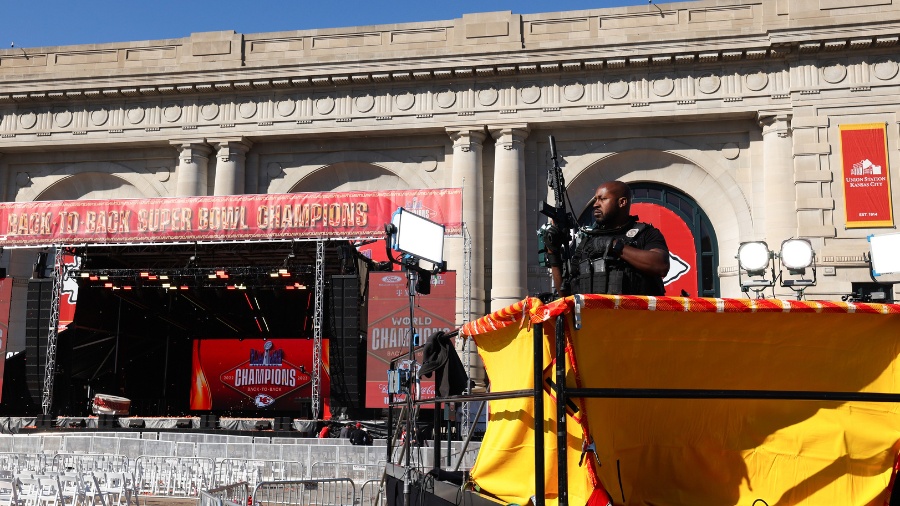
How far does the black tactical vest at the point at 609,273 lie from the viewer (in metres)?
5.57

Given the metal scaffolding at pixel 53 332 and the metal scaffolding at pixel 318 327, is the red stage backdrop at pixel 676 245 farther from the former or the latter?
the metal scaffolding at pixel 53 332

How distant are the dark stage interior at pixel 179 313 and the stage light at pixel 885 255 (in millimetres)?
16617

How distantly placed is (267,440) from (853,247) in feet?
64.1

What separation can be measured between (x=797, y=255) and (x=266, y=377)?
79.1 feet

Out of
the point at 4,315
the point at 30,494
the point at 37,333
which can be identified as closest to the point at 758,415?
the point at 30,494

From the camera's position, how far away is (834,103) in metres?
29.6

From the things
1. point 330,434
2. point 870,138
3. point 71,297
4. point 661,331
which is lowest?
point 330,434

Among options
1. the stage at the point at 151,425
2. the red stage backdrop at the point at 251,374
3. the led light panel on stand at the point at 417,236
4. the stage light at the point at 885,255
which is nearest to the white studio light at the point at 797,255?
the stage light at the point at 885,255

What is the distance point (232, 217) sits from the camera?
28.1 m

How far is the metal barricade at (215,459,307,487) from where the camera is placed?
1508 cm

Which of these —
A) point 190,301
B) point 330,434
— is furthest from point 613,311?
point 190,301

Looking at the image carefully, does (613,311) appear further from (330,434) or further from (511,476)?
(330,434)

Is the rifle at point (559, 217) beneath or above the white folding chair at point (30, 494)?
above

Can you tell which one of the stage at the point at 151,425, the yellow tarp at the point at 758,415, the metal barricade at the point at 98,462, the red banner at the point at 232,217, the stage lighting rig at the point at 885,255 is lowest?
the stage at the point at 151,425
